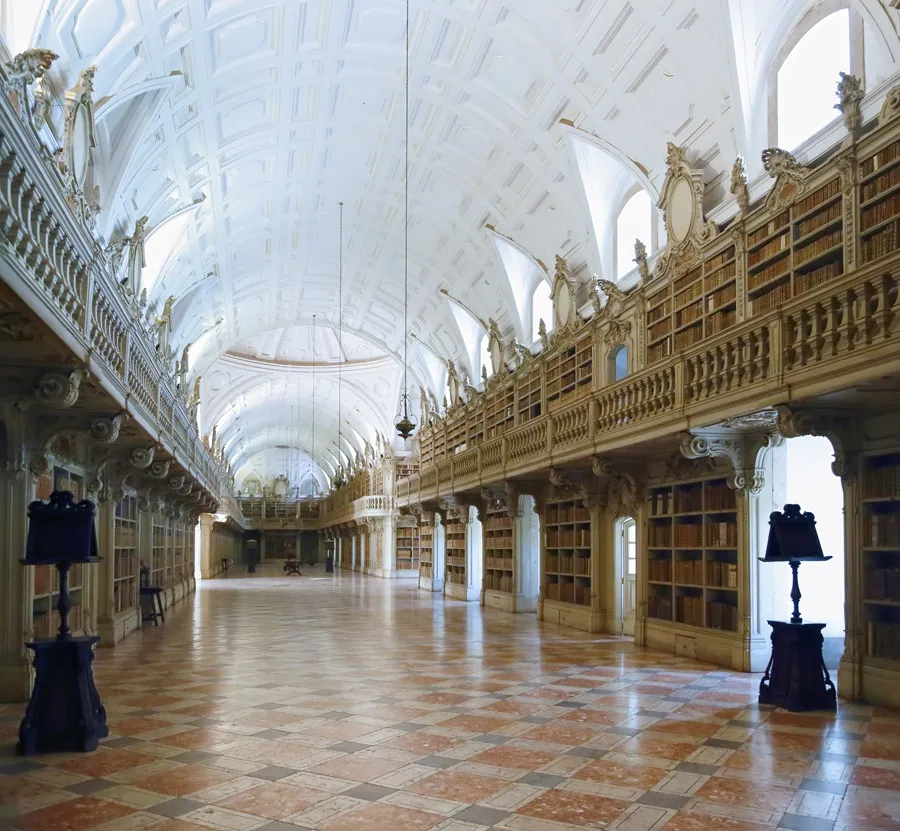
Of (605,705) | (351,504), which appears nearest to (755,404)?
(605,705)

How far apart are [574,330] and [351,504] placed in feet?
92.3

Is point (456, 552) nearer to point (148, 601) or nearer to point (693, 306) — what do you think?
point (148, 601)

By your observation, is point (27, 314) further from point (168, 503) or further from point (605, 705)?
point (168, 503)

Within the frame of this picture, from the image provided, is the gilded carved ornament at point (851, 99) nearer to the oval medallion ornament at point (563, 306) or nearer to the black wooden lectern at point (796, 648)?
the black wooden lectern at point (796, 648)

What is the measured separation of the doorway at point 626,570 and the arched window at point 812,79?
6.85 metres

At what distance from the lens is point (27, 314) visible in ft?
19.1

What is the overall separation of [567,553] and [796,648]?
856cm

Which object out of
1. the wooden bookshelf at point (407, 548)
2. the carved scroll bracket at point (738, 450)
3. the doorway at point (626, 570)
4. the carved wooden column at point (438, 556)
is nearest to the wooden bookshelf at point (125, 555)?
the doorway at point (626, 570)

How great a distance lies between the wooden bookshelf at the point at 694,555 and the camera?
1097 centimetres

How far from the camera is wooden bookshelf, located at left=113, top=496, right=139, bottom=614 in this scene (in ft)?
48.4

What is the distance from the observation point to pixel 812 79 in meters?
9.88

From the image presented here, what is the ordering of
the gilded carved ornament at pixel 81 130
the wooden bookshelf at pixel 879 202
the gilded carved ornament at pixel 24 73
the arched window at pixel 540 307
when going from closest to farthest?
the gilded carved ornament at pixel 24 73
the wooden bookshelf at pixel 879 202
the gilded carved ornament at pixel 81 130
the arched window at pixel 540 307

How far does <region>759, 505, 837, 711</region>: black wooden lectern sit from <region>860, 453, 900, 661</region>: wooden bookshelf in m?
0.71

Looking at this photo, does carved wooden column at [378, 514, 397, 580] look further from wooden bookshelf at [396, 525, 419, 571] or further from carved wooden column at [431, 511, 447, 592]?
carved wooden column at [431, 511, 447, 592]
